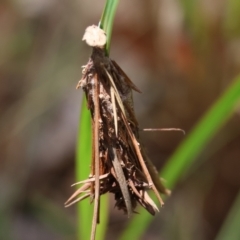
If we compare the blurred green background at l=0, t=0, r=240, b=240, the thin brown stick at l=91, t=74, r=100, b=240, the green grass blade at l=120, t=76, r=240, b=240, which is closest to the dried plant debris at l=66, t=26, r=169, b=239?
the thin brown stick at l=91, t=74, r=100, b=240

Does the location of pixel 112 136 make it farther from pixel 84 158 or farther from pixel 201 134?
pixel 201 134

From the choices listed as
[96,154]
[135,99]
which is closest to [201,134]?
[96,154]

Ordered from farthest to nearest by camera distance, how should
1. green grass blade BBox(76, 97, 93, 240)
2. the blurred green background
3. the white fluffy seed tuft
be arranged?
the blurred green background < green grass blade BBox(76, 97, 93, 240) < the white fluffy seed tuft

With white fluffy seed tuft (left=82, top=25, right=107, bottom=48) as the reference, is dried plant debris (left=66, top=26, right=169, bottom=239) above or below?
below

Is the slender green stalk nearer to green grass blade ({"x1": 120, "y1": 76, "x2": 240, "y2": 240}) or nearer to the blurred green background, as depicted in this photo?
green grass blade ({"x1": 120, "y1": 76, "x2": 240, "y2": 240})

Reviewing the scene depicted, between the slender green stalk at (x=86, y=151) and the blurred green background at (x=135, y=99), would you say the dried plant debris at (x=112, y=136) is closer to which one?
the slender green stalk at (x=86, y=151)
